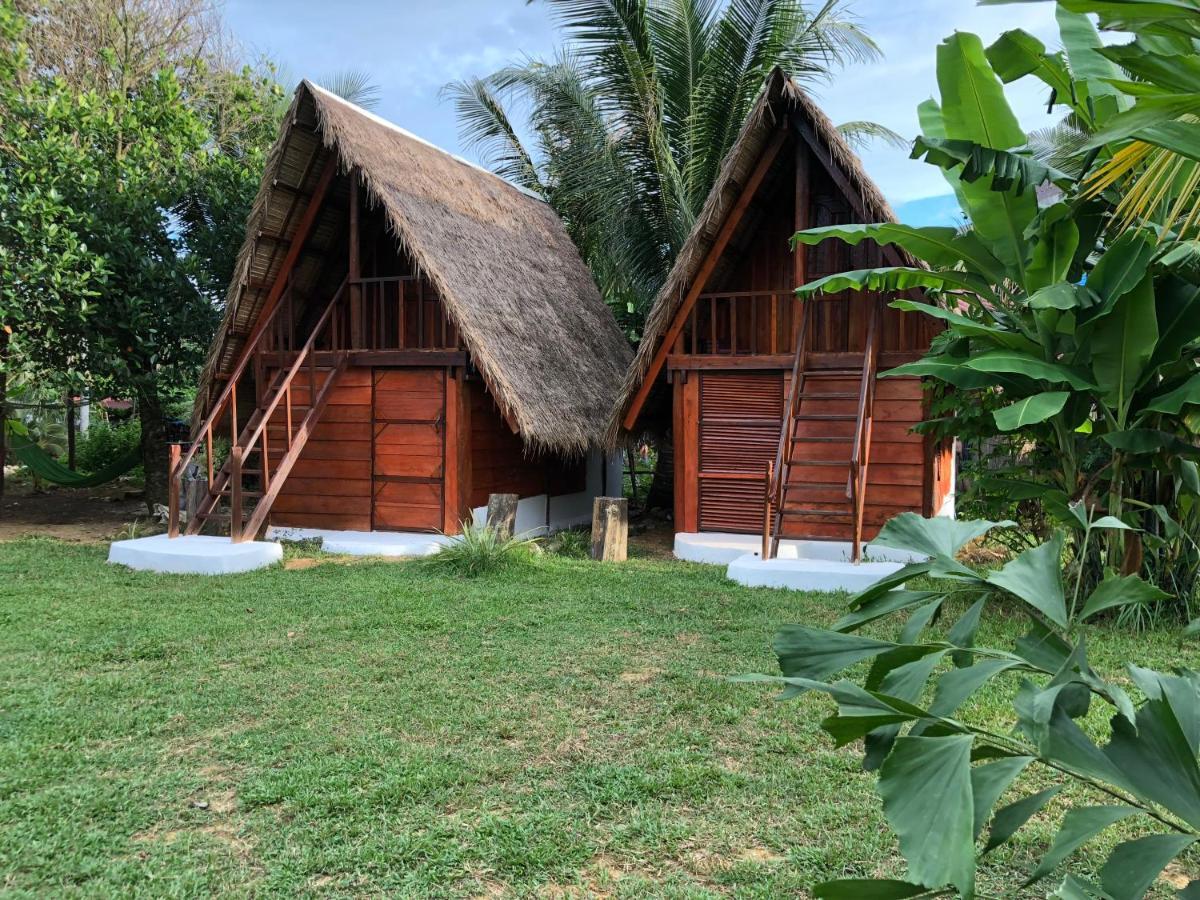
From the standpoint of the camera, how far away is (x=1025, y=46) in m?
3.41

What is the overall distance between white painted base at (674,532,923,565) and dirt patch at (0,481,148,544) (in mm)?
6158

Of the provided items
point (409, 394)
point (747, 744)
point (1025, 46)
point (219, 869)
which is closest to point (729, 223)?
point (409, 394)

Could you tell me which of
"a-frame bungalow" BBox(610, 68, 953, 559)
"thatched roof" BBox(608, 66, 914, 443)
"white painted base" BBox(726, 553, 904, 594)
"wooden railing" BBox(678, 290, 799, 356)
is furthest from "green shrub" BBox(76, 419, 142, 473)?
"white painted base" BBox(726, 553, 904, 594)

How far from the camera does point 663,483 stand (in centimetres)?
1245

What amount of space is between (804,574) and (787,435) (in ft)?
5.38

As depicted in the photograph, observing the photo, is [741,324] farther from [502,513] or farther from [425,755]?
[425,755]

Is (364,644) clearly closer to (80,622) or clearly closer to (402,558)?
(80,622)

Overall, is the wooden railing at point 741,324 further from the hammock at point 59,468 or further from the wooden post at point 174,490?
the hammock at point 59,468

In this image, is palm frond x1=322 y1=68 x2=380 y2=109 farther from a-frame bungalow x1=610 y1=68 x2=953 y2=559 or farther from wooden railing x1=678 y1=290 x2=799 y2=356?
a-frame bungalow x1=610 y1=68 x2=953 y2=559

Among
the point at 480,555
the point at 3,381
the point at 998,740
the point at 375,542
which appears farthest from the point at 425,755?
the point at 3,381

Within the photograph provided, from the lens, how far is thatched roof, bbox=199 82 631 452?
8664 millimetres

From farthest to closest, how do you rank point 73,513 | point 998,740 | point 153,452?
point 73,513, point 153,452, point 998,740

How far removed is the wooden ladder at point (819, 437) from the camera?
25.9 feet

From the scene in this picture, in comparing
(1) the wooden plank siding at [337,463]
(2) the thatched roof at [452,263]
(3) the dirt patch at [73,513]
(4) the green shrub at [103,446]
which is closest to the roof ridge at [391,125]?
(2) the thatched roof at [452,263]
